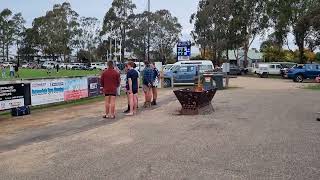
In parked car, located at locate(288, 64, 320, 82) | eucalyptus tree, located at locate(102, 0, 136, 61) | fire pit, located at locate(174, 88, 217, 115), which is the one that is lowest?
fire pit, located at locate(174, 88, 217, 115)

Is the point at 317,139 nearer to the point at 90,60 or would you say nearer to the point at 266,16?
the point at 266,16

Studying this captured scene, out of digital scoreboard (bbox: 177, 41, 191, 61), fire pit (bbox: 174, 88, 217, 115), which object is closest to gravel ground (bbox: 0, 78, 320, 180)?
fire pit (bbox: 174, 88, 217, 115)

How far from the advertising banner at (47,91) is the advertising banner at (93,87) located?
10.2 ft

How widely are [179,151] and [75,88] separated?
1245 centimetres

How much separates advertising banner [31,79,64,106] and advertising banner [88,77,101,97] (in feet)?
10.2

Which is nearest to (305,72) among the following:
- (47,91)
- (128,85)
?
(47,91)

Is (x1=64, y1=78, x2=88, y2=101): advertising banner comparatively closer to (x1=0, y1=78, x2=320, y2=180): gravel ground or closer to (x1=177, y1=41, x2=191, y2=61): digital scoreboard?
(x1=0, y1=78, x2=320, y2=180): gravel ground

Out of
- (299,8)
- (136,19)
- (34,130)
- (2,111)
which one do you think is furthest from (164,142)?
(136,19)

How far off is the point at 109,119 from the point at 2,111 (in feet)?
12.0

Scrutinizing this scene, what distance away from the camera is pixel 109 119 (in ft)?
49.8

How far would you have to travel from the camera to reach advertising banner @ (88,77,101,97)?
2308 centimetres

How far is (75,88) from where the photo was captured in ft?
70.1

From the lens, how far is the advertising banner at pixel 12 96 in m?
15.7

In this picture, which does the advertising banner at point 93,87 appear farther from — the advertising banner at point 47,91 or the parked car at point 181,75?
the parked car at point 181,75
